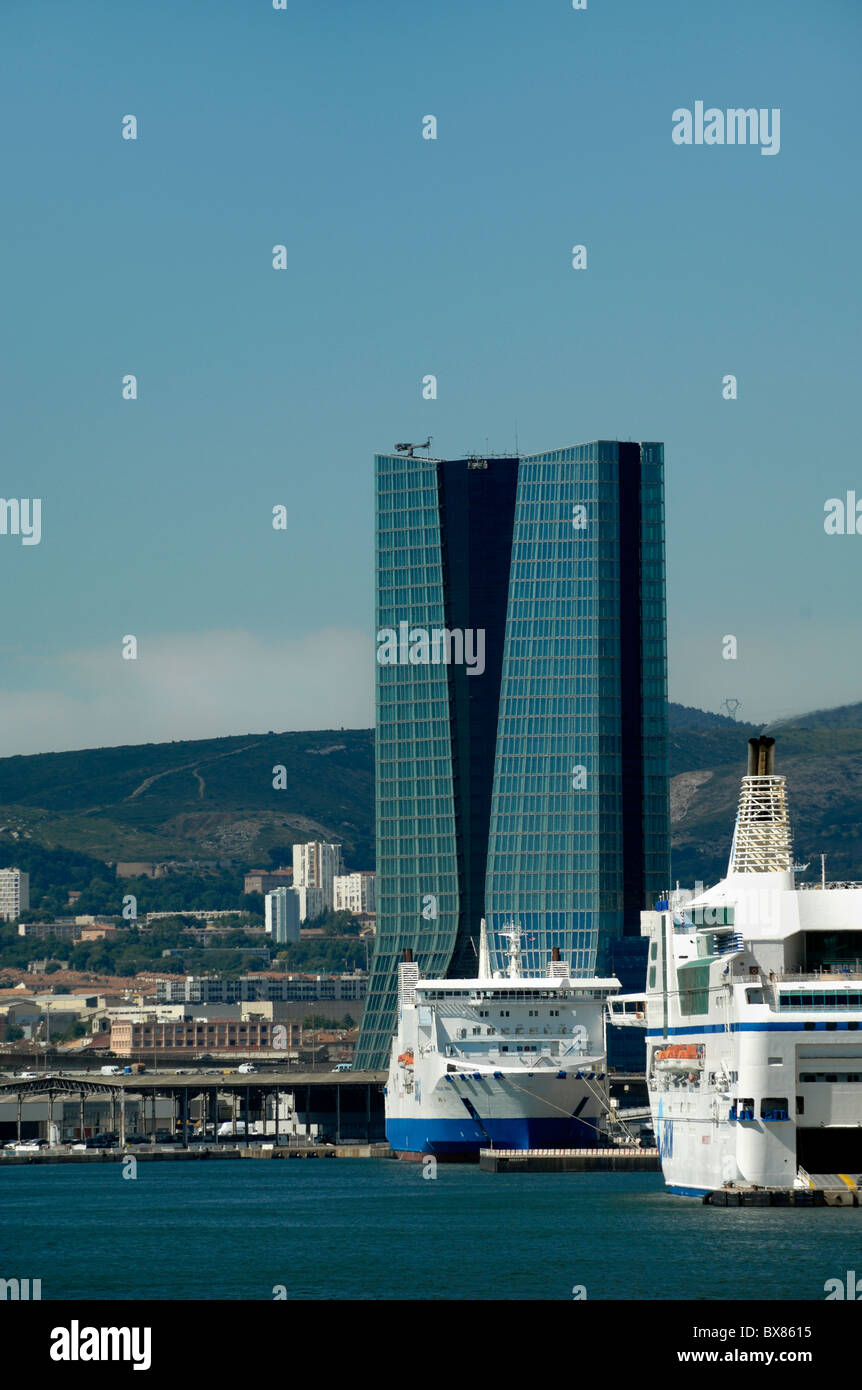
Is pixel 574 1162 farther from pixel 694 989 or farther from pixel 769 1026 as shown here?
pixel 769 1026

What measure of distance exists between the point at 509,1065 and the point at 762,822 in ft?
178

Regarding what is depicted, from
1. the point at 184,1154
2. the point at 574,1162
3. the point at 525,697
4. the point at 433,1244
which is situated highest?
the point at 525,697

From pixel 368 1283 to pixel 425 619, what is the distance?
123 metres

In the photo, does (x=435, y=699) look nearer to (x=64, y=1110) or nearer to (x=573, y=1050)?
(x=64, y=1110)

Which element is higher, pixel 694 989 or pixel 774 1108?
pixel 694 989

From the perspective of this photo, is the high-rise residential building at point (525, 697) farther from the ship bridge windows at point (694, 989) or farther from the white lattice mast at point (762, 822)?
the ship bridge windows at point (694, 989)

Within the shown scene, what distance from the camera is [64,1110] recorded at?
190m

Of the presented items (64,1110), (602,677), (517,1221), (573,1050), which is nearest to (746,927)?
(517,1221)

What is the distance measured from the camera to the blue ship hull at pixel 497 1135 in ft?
381

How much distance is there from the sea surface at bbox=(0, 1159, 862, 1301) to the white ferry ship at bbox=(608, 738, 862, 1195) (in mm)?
1523

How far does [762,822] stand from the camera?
65.3 meters

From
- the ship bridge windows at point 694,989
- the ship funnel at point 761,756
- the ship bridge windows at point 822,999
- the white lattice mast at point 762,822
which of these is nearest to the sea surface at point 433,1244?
the ship bridge windows at point 822,999

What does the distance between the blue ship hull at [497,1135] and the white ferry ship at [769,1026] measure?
5072 centimetres

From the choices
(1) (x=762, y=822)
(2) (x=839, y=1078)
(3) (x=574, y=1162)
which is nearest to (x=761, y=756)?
(1) (x=762, y=822)
